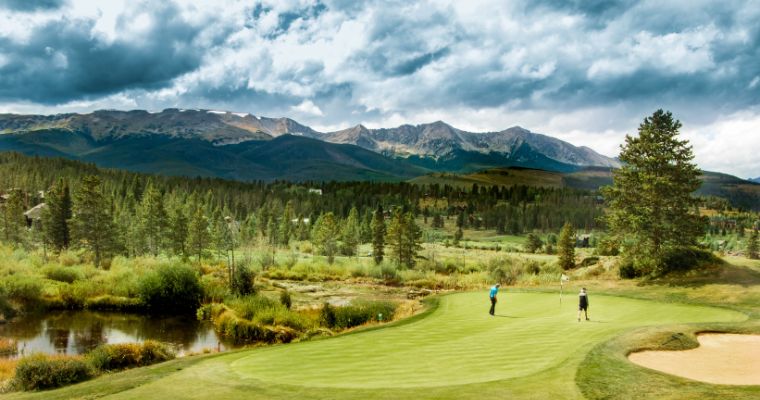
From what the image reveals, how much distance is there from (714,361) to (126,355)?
2442cm

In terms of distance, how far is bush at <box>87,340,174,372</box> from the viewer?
899 inches

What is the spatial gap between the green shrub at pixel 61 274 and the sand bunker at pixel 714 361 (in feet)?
179

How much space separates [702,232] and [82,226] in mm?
74893

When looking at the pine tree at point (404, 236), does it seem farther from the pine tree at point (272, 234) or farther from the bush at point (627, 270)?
the pine tree at point (272, 234)

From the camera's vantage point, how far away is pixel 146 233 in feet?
310

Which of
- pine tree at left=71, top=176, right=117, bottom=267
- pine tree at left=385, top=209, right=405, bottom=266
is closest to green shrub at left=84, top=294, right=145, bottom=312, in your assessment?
pine tree at left=71, top=176, right=117, bottom=267

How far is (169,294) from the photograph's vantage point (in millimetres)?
45156

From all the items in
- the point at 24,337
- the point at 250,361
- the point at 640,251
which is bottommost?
the point at 24,337

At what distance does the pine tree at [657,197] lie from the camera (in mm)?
39625

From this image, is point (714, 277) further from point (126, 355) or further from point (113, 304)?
point (113, 304)

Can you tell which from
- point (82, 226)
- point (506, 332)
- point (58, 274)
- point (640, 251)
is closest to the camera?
point (506, 332)

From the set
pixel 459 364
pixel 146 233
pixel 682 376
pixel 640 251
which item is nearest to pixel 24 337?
pixel 459 364

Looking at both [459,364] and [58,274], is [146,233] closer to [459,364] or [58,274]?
[58,274]

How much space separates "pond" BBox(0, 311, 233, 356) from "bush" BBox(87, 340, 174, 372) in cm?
538
